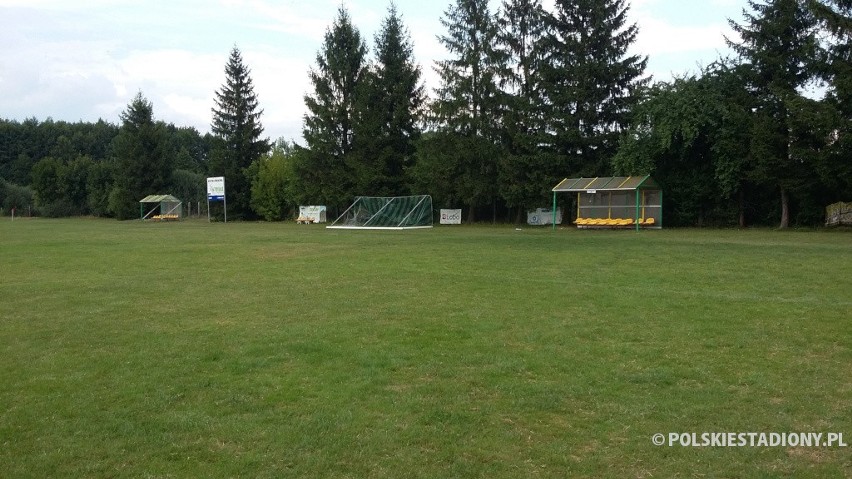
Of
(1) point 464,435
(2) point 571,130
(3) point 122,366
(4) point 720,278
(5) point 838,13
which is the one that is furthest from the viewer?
(2) point 571,130

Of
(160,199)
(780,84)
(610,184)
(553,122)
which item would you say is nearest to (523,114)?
(553,122)

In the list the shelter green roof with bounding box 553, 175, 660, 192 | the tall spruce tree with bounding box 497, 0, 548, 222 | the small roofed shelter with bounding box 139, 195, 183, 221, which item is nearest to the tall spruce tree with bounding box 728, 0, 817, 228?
the shelter green roof with bounding box 553, 175, 660, 192

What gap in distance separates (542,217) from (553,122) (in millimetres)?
6664

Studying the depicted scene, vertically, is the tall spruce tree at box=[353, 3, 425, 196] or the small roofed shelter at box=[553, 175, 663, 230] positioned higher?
the tall spruce tree at box=[353, 3, 425, 196]

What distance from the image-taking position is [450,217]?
48844mm

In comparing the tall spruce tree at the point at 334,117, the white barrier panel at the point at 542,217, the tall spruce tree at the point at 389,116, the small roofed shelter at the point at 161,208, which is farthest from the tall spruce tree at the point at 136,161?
the white barrier panel at the point at 542,217

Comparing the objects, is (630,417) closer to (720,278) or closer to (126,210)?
(720,278)

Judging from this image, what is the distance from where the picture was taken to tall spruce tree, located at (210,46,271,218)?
62844mm

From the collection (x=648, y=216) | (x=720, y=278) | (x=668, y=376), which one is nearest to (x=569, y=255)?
(x=720, y=278)

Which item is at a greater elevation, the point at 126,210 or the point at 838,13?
the point at 838,13

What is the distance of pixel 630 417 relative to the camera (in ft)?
18.1

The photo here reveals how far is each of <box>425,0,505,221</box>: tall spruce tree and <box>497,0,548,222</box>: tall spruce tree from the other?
2.99ft

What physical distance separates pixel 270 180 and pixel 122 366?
179 feet

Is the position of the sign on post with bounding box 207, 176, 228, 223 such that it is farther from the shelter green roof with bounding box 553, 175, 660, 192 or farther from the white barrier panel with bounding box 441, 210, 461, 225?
the shelter green roof with bounding box 553, 175, 660, 192
